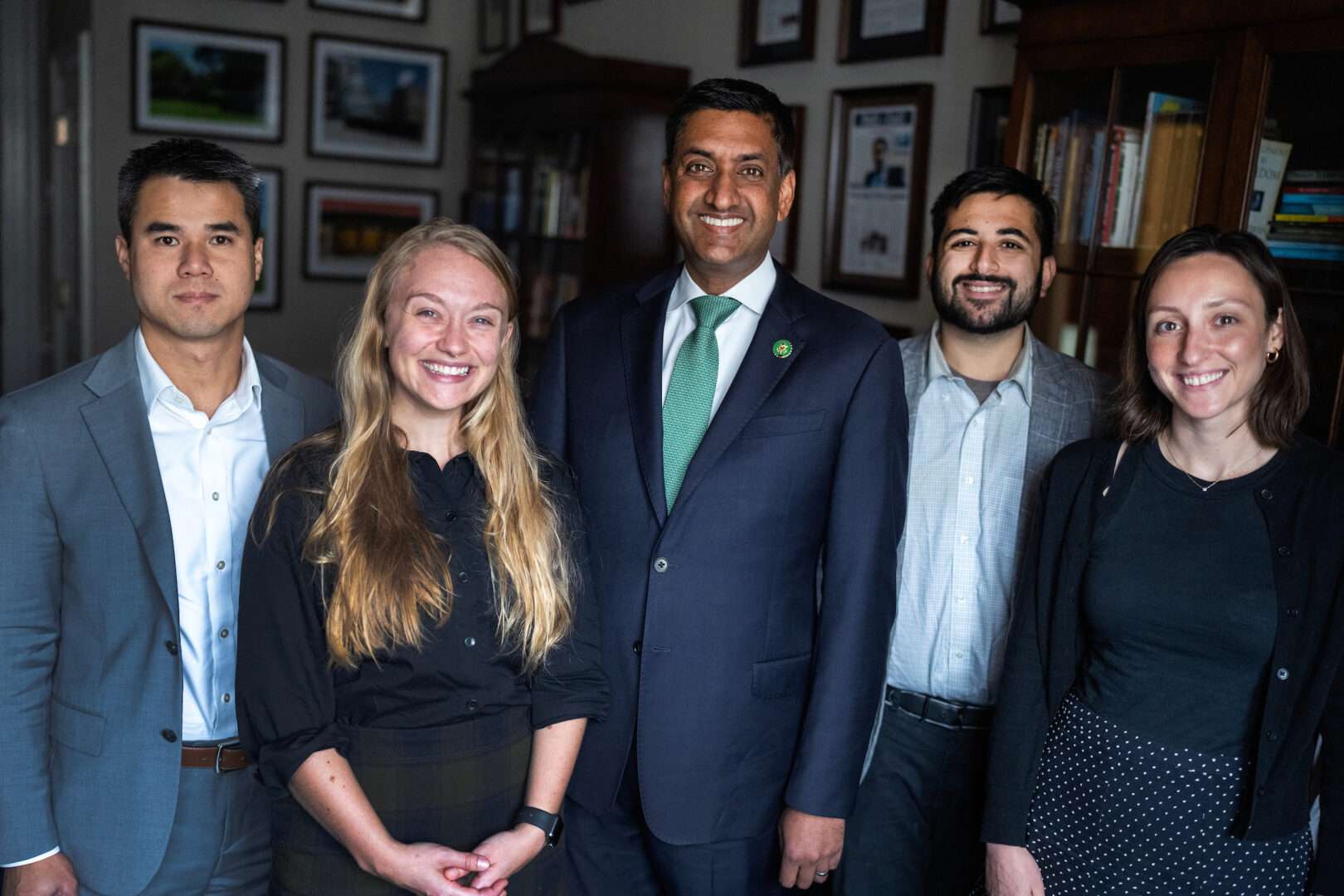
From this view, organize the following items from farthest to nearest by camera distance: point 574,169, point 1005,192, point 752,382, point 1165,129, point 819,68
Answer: point 574,169 → point 819,68 → point 1165,129 → point 1005,192 → point 752,382

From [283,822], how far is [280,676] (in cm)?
24

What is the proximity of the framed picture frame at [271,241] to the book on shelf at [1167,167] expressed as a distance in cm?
444

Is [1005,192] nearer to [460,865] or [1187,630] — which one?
[1187,630]

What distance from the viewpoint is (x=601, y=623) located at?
1.85 meters

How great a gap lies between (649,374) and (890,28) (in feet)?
6.49

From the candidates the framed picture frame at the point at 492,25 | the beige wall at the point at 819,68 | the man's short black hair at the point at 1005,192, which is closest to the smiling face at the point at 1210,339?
the man's short black hair at the point at 1005,192

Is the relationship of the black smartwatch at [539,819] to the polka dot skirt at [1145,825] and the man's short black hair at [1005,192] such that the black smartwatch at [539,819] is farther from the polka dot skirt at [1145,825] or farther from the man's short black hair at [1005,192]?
the man's short black hair at [1005,192]

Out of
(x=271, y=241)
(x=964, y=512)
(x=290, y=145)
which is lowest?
(x=964, y=512)

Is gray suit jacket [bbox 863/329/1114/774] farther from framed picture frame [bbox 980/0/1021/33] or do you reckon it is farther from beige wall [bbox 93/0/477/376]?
beige wall [bbox 93/0/477/376]

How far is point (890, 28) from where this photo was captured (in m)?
3.40

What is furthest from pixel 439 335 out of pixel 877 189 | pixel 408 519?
pixel 877 189

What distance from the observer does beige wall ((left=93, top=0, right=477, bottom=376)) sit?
17.6 feet

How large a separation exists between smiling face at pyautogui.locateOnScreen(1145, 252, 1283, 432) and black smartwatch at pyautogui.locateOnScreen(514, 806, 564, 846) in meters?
1.14

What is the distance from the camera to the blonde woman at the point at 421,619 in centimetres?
151
